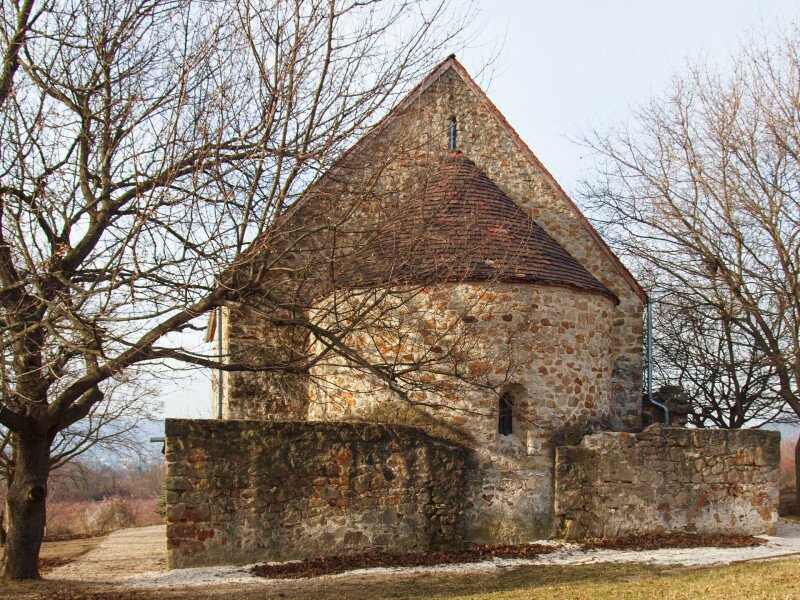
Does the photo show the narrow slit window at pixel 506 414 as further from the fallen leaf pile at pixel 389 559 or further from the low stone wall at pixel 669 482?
the fallen leaf pile at pixel 389 559

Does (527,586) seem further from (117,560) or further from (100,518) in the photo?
(100,518)

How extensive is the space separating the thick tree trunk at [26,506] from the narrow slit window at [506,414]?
5853mm

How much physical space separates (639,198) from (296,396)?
357 inches

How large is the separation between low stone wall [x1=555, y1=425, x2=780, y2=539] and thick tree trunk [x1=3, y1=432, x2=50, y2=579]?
6563 mm

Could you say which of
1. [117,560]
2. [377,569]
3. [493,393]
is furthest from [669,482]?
[117,560]

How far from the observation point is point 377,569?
991 cm

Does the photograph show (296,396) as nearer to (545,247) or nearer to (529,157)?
(545,247)

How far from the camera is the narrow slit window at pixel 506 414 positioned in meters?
11.6

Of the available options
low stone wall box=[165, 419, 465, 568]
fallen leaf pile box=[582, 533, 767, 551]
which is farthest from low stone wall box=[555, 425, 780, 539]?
low stone wall box=[165, 419, 465, 568]

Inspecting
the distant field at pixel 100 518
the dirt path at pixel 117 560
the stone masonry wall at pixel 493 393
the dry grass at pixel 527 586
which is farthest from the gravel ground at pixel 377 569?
the distant field at pixel 100 518

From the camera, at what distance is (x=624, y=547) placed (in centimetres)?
1094

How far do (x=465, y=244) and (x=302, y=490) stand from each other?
12.4 feet

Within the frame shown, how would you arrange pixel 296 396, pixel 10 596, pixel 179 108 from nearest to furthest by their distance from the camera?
pixel 179 108 < pixel 10 596 < pixel 296 396

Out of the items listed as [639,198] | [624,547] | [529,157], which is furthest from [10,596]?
[639,198]
